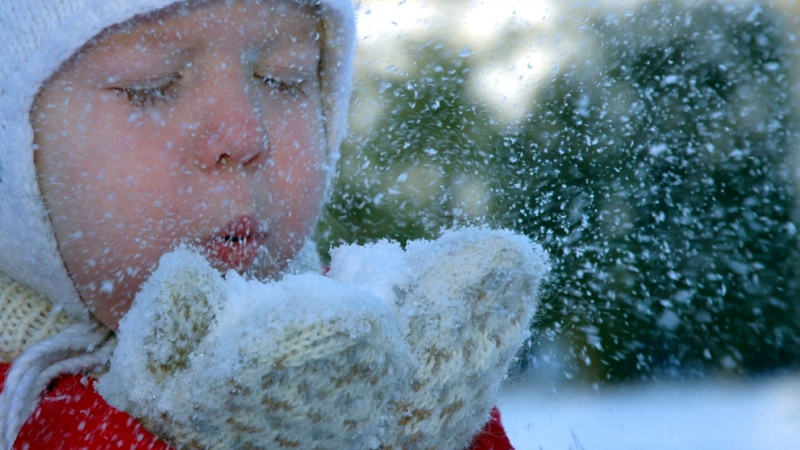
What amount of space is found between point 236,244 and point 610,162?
177cm

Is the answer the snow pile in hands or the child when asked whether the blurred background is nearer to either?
the child

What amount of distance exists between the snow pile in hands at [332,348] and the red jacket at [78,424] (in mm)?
14

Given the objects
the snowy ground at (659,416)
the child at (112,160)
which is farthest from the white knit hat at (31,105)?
the snowy ground at (659,416)

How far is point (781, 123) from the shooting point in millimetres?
2691

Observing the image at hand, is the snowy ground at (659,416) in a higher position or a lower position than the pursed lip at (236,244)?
→ lower

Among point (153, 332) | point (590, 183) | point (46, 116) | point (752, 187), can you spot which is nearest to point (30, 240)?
point (46, 116)

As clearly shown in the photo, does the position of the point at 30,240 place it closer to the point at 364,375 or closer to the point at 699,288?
the point at 364,375

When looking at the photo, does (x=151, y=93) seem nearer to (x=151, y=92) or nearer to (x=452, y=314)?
(x=151, y=92)

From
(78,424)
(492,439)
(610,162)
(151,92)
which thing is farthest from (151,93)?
(610,162)

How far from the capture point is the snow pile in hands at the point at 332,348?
56cm

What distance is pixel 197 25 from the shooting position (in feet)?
2.58

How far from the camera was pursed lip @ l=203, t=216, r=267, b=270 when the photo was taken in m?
0.80

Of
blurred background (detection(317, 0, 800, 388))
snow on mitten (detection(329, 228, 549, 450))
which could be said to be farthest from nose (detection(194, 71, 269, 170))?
blurred background (detection(317, 0, 800, 388))

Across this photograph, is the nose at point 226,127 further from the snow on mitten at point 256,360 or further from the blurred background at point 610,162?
the blurred background at point 610,162
